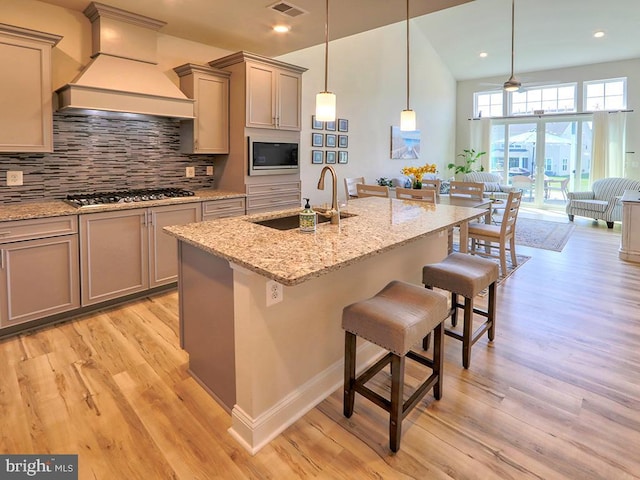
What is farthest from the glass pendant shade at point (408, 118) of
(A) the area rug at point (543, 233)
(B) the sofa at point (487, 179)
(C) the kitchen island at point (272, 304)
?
(B) the sofa at point (487, 179)

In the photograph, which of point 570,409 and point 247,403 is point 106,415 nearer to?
point 247,403

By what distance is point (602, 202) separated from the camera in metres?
7.25

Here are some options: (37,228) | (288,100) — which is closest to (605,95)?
(288,100)

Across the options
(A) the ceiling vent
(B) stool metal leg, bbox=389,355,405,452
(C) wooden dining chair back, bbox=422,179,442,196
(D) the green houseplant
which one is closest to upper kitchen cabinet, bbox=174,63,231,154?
(A) the ceiling vent

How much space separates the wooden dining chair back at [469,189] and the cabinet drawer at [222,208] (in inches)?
110

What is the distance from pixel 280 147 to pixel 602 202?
6.18 m

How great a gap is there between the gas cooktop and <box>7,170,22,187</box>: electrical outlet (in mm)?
361

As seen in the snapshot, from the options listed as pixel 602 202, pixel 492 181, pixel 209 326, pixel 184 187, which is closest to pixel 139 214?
pixel 184 187

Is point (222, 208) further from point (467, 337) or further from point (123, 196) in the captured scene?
point (467, 337)

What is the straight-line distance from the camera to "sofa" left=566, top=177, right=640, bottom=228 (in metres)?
7.08

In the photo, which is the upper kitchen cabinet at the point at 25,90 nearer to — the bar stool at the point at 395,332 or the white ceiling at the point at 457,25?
the white ceiling at the point at 457,25

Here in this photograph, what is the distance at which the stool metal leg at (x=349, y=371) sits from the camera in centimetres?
198

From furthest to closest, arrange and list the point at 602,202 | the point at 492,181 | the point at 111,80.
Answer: the point at 492,181, the point at 602,202, the point at 111,80

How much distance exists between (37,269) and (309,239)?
2260mm
